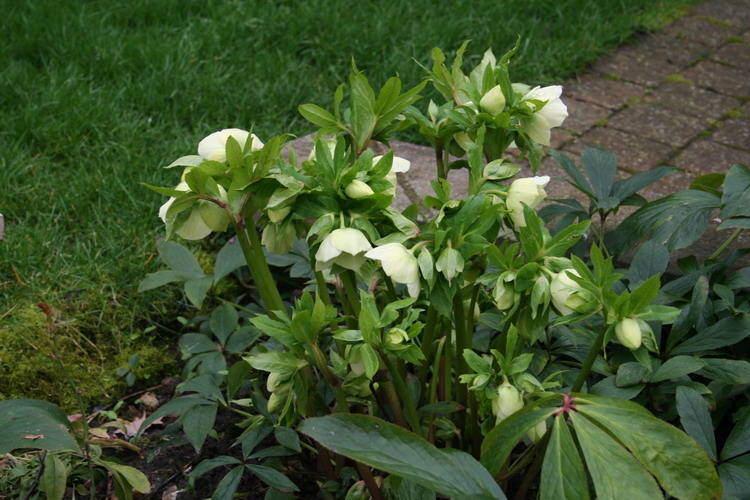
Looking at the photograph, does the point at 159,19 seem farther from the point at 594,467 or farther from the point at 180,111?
the point at 594,467

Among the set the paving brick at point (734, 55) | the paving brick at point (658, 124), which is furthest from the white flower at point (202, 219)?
the paving brick at point (734, 55)

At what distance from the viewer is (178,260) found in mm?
2035

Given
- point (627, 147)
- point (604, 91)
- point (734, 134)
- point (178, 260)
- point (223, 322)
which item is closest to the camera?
point (223, 322)

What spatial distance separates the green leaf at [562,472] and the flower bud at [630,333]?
0.15 meters

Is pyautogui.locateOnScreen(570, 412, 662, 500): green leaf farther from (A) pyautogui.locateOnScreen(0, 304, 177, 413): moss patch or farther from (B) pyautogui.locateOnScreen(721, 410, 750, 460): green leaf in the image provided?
(A) pyautogui.locateOnScreen(0, 304, 177, 413): moss patch

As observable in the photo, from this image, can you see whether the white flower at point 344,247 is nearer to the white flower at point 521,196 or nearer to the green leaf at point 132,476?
the white flower at point 521,196

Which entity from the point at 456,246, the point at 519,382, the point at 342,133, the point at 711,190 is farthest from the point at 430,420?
the point at 711,190

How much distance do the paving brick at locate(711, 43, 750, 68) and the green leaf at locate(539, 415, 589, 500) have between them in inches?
132

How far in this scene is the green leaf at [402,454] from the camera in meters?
1.08

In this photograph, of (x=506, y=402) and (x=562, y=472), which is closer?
(x=562, y=472)

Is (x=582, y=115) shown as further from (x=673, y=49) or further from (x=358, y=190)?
(x=358, y=190)

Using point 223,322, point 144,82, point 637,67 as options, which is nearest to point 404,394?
point 223,322

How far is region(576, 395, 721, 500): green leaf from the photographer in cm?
105

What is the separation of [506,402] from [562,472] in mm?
172
